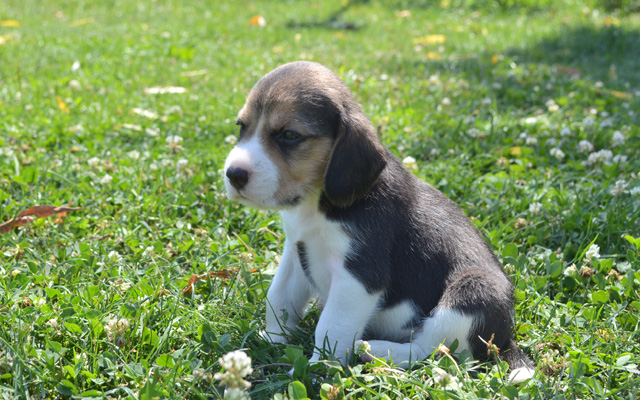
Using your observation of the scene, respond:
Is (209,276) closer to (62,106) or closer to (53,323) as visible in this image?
(53,323)

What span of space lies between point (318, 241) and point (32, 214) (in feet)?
7.89

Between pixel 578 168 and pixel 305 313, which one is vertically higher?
pixel 578 168

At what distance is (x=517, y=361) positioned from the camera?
10.1 feet

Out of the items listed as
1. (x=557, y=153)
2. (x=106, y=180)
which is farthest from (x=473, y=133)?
(x=106, y=180)

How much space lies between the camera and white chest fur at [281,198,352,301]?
10.2ft

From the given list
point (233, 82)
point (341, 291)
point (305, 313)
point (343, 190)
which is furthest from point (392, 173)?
point (233, 82)

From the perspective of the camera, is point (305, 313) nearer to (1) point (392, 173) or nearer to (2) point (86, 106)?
(1) point (392, 173)

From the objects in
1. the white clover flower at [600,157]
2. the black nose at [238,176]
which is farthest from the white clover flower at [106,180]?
the white clover flower at [600,157]

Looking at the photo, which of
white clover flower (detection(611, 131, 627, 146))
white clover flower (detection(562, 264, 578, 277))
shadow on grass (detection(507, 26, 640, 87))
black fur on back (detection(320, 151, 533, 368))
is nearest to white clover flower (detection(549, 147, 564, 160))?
white clover flower (detection(611, 131, 627, 146))

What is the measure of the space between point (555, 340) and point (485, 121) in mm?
3526

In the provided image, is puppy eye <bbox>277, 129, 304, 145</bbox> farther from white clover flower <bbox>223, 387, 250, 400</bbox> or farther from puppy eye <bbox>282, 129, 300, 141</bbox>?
white clover flower <bbox>223, 387, 250, 400</bbox>


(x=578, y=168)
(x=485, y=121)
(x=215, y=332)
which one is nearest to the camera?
(x=215, y=332)

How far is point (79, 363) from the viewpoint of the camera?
9.09ft

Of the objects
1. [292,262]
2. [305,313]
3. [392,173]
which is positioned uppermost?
[392,173]
